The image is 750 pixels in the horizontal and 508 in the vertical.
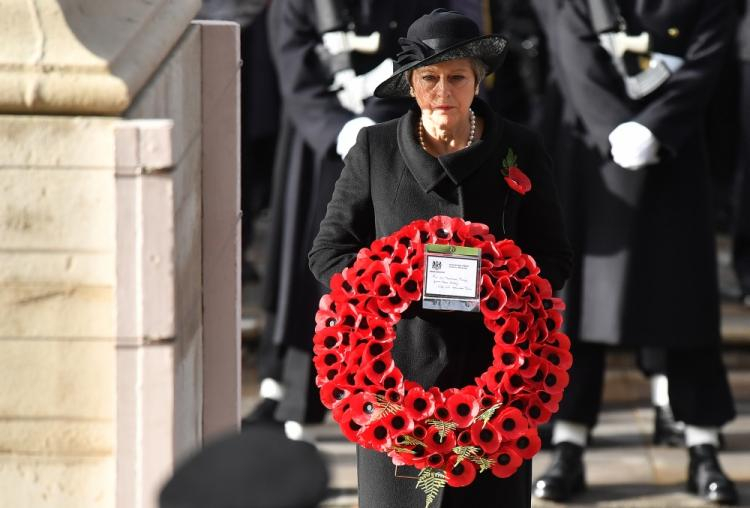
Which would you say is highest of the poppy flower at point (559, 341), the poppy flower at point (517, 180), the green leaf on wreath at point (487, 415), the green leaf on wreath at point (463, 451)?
the poppy flower at point (517, 180)

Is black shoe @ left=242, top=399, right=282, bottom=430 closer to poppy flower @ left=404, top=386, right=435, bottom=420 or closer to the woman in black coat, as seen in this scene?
the woman in black coat

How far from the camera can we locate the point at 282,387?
226 inches

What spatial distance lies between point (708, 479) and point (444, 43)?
237 cm

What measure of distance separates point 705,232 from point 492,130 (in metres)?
2.00

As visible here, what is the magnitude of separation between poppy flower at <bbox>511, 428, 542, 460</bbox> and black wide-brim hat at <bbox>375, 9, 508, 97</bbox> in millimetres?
754

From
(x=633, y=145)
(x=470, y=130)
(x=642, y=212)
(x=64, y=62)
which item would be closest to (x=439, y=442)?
(x=470, y=130)

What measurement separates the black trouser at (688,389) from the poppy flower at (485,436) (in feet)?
7.12

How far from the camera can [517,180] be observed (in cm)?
334

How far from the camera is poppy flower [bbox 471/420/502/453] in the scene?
10.1 ft

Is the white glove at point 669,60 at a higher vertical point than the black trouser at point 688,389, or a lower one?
higher

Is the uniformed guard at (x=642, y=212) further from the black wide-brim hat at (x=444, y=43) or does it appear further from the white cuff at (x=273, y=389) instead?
the black wide-brim hat at (x=444, y=43)

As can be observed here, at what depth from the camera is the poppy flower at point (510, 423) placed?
121 inches

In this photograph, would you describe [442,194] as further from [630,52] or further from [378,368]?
[630,52]

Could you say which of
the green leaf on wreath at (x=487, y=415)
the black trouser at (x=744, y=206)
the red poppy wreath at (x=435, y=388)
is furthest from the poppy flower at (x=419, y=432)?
the black trouser at (x=744, y=206)
